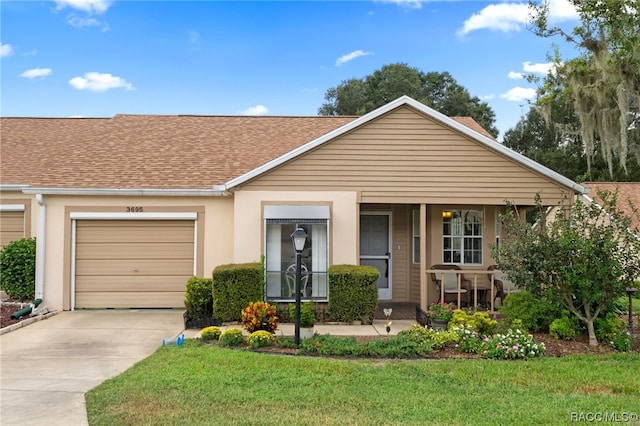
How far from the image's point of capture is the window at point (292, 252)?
988 centimetres

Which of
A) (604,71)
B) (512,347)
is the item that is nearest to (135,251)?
(512,347)

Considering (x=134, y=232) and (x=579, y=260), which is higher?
(x=134, y=232)

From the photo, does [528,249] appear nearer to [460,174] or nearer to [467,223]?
[460,174]

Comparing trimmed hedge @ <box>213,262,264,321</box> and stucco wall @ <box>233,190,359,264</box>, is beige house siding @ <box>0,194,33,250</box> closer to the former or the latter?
stucco wall @ <box>233,190,359,264</box>

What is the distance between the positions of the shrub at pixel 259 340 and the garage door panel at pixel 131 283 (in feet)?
14.5

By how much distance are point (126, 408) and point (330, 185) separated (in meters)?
6.15

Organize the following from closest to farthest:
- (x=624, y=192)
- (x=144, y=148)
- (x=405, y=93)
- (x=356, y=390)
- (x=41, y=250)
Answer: (x=356, y=390) < (x=41, y=250) < (x=144, y=148) < (x=624, y=192) < (x=405, y=93)

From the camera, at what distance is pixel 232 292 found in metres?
9.27

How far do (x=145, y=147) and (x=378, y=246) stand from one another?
22.0ft

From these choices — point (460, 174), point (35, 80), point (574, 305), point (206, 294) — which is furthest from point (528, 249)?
point (35, 80)

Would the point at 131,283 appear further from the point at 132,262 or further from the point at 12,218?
the point at 12,218

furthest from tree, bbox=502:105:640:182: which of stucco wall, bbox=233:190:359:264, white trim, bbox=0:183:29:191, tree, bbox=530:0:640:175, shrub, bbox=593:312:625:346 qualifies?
white trim, bbox=0:183:29:191

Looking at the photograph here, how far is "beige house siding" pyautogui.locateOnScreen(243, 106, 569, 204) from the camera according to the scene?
32.5 feet

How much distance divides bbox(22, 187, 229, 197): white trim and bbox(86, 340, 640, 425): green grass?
4.67m
